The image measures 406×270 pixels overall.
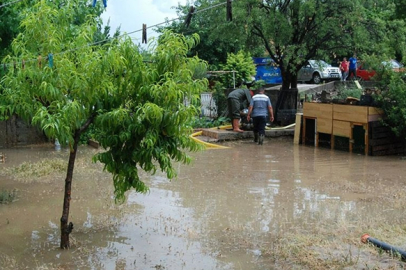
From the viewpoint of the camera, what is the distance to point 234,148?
1734cm

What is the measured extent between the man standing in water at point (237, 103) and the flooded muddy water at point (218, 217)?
4.44 meters

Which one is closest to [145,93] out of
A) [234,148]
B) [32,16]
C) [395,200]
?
[32,16]

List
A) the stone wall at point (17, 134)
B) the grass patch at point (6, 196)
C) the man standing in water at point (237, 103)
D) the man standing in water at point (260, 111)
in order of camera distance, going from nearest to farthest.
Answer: the grass patch at point (6, 196) < the man standing in water at point (260, 111) < the stone wall at point (17, 134) < the man standing in water at point (237, 103)

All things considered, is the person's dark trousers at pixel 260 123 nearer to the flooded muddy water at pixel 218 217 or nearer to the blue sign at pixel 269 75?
the flooded muddy water at pixel 218 217

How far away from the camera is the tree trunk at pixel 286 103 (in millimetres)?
21062

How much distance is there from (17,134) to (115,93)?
11630 millimetres

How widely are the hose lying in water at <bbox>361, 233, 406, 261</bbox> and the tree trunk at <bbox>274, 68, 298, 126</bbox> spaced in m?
13.4

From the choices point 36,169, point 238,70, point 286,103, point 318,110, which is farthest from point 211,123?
point 36,169

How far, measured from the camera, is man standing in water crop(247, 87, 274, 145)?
1773cm

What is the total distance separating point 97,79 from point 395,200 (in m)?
6.02

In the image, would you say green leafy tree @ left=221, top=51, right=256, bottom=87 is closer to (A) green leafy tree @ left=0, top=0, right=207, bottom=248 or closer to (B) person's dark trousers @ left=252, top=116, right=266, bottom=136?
(B) person's dark trousers @ left=252, top=116, right=266, bottom=136

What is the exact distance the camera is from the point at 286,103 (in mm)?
21203

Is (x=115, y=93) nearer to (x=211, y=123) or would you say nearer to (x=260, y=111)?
(x=260, y=111)

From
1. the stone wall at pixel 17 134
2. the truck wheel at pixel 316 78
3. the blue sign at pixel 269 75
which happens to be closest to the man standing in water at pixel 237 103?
the stone wall at pixel 17 134
